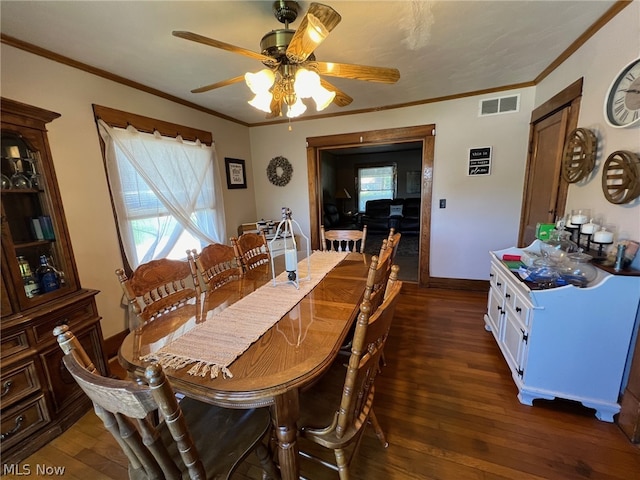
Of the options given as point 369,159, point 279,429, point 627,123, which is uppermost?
point 369,159

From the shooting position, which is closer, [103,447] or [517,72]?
[103,447]

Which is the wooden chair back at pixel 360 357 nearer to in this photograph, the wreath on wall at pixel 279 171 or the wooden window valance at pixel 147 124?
the wooden window valance at pixel 147 124

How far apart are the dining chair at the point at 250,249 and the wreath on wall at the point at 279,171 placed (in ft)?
5.73

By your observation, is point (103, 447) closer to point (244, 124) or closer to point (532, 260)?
point (532, 260)

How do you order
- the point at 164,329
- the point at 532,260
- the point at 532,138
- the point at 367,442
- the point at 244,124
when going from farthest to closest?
the point at 244,124 → the point at 532,138 → the point at 532,260 → the point at 367,442 → the point at 164,329

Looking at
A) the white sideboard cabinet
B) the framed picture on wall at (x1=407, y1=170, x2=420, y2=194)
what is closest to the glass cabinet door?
the white sideboard cabinet

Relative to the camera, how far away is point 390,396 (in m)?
1.79

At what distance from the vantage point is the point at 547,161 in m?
2.52

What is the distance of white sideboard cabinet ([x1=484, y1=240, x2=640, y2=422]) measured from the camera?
1.47 meters

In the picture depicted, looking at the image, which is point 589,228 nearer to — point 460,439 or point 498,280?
point 498,280

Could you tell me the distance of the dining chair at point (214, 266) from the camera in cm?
175

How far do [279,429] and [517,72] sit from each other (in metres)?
3.36

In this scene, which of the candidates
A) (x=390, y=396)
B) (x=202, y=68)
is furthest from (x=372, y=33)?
(x=390, y=396)

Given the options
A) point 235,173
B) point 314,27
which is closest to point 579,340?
point 314,27
